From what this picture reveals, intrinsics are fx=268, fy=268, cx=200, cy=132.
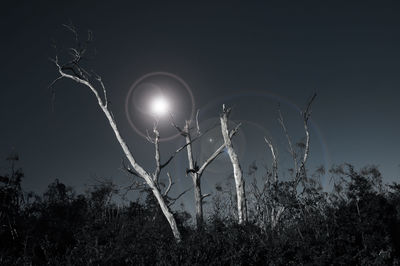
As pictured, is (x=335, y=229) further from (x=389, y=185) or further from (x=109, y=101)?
(x=389, y=185)

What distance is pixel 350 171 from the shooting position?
613 inches

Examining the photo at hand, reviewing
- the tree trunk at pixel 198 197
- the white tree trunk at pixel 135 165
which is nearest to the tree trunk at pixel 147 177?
the white tree trunk at pixel 135 165

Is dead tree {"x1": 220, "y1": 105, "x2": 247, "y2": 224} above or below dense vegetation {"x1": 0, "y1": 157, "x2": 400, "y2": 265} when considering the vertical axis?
above

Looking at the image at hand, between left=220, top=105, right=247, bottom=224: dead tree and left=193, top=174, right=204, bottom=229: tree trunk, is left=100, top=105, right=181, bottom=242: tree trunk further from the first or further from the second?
left=193, top=174, right=204, bottom=229: tree trunk

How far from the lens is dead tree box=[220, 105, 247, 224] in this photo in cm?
1038

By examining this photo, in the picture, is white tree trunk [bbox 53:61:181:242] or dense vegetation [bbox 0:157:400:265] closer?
dense vegetation [bbox 0:157:400:265]

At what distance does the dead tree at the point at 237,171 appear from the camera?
34.0 ft

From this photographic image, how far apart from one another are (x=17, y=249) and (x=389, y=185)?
33.5 m

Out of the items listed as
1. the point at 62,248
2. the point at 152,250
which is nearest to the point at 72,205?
the point at 62,248

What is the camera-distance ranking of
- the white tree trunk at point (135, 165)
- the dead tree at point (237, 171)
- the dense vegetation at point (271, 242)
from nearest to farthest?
the dense vegetation at point (271, 242) → the white tree trunk at point (135, 165) → the dead tree at point (237, 171)

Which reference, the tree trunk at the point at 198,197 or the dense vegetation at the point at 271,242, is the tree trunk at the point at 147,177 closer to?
the dense vegetation at the point at 271,242

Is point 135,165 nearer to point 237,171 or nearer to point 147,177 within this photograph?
point 147,177

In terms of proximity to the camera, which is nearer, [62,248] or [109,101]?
[109,101]

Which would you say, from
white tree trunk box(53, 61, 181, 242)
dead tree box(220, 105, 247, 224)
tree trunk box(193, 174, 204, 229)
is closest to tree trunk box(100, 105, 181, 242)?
white tree trunk box(53, 61, 181, 242)
